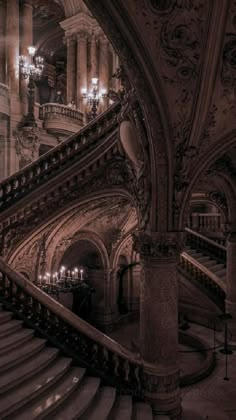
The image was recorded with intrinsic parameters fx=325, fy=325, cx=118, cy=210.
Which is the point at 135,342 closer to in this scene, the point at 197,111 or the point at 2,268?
the point at 2,268

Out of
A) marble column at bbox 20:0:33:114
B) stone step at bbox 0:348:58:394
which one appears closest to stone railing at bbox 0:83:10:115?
marble column at bbox 20:0:33:114

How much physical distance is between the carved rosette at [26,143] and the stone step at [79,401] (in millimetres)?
8679

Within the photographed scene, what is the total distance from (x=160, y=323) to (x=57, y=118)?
31.4 feet

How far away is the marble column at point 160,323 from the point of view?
17.3 feet

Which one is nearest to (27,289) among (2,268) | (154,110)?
(2,268)

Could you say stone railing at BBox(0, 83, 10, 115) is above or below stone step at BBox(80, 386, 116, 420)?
above

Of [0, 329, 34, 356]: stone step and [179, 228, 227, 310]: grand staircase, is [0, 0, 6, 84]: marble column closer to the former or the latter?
[179, 228, 227, 310]: grand staircase

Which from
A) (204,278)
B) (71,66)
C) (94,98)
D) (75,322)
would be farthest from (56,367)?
(71,66)

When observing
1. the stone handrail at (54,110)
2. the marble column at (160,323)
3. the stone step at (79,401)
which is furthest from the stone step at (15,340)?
the stone handrail at (54,110)

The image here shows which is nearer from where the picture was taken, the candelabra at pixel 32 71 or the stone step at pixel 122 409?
the stone step at pixel 122 409

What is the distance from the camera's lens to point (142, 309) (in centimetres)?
564

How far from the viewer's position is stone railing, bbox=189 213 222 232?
48.8ft

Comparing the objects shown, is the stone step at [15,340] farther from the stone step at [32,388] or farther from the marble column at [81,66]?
the marble column at [81,66]

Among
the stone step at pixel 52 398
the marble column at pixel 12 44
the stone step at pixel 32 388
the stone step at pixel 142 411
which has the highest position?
the marble column at pixel 12 44
